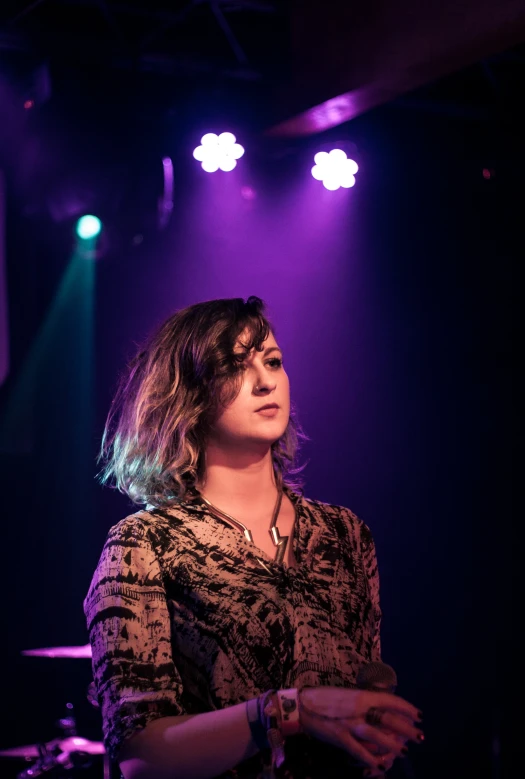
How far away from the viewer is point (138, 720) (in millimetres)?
1536

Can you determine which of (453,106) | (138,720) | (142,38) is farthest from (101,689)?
(453,106)

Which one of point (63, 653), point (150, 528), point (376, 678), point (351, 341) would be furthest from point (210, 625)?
point (351, 341)

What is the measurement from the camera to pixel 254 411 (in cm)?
189

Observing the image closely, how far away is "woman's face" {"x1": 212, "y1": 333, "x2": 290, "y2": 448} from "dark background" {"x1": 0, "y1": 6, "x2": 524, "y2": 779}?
2.46 meters

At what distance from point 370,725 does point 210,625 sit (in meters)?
0.42

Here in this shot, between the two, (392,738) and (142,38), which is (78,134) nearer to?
(142,38)

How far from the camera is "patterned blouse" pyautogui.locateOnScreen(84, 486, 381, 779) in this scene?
1.59 meters

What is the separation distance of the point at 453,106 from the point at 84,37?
7.06 ft

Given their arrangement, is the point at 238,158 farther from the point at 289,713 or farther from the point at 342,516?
the point at 289,713

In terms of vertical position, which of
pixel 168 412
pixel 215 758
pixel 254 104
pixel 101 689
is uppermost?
pixel 254 104

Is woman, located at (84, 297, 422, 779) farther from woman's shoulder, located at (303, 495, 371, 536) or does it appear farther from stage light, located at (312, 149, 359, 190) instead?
stage light, located at (312, 149, 359, 190)

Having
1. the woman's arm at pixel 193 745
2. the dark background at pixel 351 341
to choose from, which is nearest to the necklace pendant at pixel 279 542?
the woman's arm at pixel 193 745

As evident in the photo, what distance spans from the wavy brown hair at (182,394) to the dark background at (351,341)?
7.57ft

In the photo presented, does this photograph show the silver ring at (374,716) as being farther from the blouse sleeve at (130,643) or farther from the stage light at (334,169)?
the stage light at (334,169)
